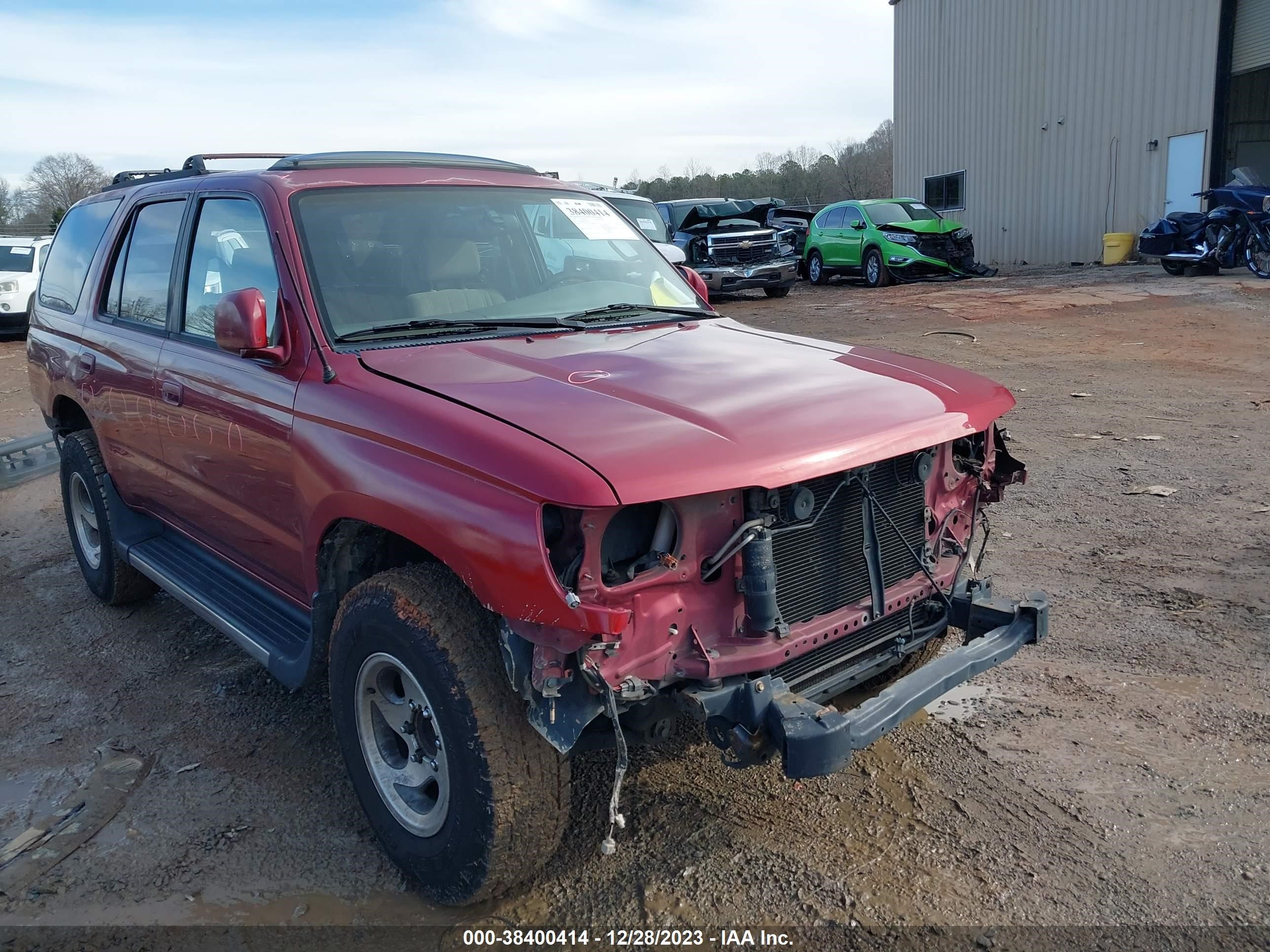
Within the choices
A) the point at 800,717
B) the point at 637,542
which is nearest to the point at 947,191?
the point at 637,542

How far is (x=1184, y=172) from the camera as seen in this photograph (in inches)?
779

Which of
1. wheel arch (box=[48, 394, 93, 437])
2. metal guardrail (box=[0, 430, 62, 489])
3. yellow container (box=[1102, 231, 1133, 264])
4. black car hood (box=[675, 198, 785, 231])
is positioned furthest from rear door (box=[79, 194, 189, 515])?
yellow container (box=[1102, 231, 1133, 264])

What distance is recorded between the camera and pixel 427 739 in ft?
9.64

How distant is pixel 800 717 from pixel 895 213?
19.2 meters

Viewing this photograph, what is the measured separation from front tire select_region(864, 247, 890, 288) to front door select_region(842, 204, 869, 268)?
0.20 meters

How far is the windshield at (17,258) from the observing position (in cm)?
1758

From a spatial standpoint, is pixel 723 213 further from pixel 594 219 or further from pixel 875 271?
pixel 594 219

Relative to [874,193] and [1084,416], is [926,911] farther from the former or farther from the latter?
[874,193]

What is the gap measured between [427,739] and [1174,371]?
9363 millimetres

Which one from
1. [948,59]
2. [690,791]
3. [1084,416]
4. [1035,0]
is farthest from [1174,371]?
[948,59]

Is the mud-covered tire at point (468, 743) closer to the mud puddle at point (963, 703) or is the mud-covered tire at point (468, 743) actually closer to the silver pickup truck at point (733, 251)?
the mud puddle at point (963, 703)

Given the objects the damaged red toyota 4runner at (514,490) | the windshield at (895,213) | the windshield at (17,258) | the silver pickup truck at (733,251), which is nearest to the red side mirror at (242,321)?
the damaged red toyota 4runner at (514,490)

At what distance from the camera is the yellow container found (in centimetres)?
2048

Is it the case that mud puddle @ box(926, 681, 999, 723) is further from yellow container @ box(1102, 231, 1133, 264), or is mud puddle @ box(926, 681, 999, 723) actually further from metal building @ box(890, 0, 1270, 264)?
yellow container @ box(1102, 231, 1133, 264)
